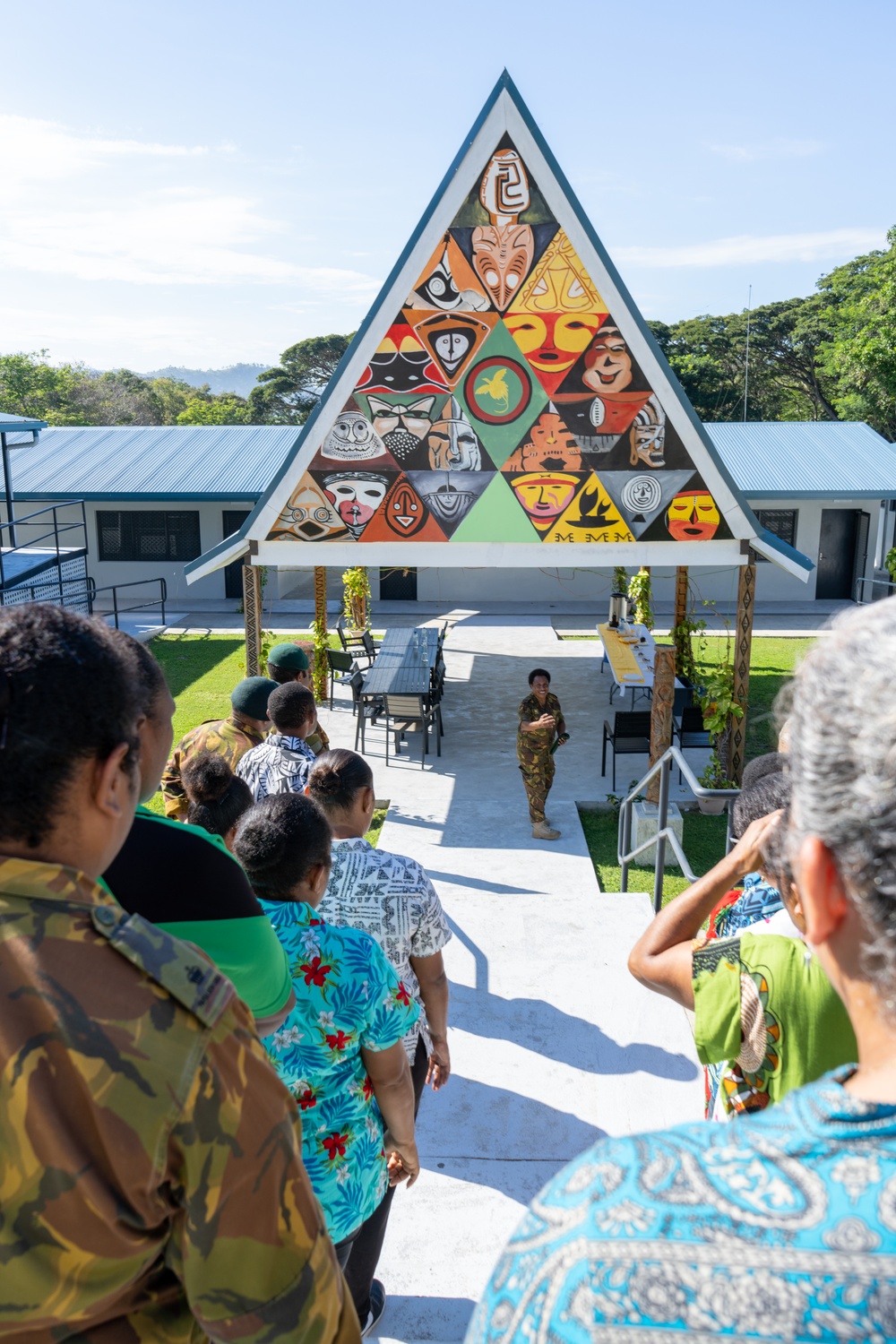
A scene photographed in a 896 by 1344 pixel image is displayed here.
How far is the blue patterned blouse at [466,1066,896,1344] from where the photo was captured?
0.92 m

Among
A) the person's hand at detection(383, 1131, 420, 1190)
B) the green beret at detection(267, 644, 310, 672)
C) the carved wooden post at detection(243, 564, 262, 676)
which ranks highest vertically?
the green beret at detection(267, 644, 310, 672)

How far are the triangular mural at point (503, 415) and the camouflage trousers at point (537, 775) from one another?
166 cm

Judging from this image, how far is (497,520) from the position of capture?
804 centimetres

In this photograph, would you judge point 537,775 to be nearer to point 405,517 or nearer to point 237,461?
point 405,517

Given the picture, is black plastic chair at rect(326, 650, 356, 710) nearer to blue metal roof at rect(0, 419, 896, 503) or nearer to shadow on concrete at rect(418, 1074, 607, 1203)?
blue metal roof at rect(0, 419, 896, 503)

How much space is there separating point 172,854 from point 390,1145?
1425 millimetres

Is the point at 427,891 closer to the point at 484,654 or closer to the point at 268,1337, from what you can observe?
the point at 268,1337

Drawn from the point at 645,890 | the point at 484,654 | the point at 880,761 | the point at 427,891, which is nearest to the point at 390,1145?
the point at 427,891

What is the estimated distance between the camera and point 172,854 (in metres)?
1.85

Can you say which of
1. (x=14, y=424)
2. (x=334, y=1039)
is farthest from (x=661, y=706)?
(x=14, y=424)

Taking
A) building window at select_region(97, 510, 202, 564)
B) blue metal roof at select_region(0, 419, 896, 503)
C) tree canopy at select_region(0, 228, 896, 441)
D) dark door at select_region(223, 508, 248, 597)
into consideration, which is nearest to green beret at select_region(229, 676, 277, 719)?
blue metal roof at select_region(0, 419, 896, 503)

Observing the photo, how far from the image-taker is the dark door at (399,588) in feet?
75.8

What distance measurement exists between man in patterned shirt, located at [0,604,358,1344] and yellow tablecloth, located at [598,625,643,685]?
34.4 feet

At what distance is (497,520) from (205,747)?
3.92 meters
